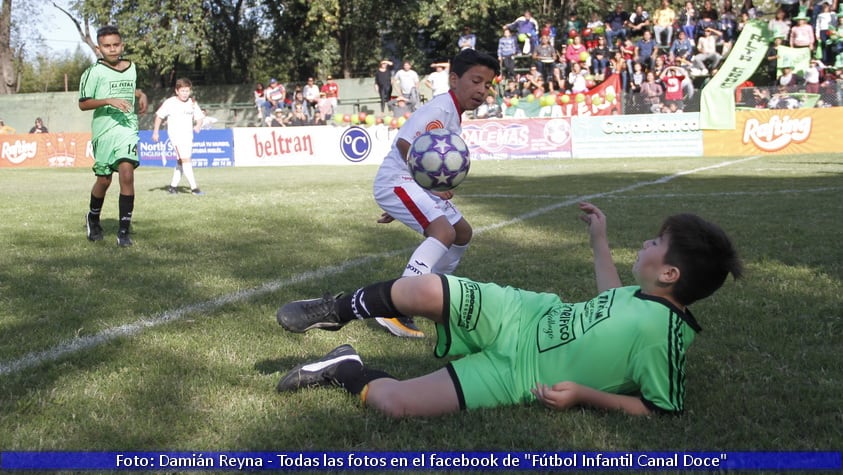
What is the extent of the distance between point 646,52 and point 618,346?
24123 mm

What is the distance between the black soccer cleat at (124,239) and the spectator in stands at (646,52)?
20.8m

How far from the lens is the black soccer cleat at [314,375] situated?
3344 millimetres

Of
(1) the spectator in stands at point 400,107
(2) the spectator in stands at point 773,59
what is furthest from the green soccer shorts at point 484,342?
(1) the spectator in stands at point 400,107

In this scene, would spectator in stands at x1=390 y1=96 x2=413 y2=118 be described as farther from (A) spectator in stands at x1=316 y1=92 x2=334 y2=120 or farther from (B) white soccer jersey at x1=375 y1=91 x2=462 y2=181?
(B) white soccer jersey at x1=375 y1=91 x2=462 y2=181

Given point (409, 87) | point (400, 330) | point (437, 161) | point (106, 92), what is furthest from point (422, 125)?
point (409, 87)

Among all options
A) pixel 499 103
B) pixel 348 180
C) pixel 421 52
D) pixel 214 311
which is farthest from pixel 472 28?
pixel 214 311

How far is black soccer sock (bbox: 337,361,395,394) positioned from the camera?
3.26 meters

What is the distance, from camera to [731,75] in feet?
72.6

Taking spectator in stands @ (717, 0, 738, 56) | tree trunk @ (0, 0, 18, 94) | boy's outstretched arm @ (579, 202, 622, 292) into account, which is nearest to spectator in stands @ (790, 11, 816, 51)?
spectator in stands @ (717, 0, 738, 56)

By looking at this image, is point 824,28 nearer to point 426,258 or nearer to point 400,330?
point 426,258

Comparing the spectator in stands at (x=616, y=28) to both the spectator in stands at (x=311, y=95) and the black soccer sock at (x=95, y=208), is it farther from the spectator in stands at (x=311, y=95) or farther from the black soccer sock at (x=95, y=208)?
the black soccer sock at (x=95, y=208)

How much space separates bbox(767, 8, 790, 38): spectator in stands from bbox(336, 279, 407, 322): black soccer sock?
2350 cm

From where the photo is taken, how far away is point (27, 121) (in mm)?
Answer: 38562

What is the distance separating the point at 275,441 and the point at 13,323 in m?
2.51
